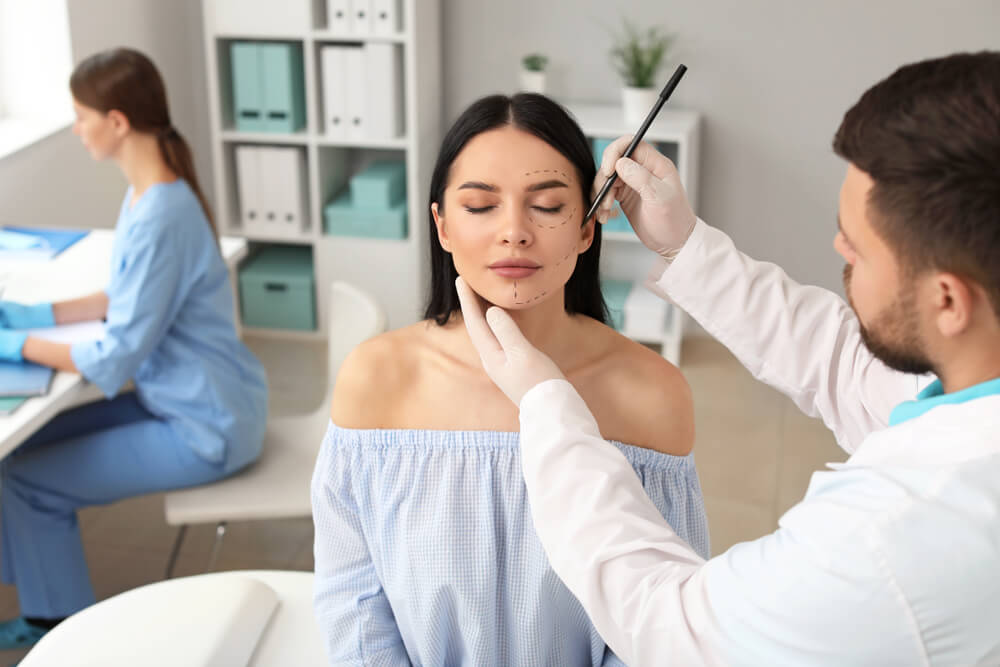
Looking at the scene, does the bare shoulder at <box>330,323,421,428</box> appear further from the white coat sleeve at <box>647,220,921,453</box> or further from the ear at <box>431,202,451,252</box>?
the white coat sleeve at <box>647,220,921,453</box>

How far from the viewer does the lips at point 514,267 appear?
1.21 metres

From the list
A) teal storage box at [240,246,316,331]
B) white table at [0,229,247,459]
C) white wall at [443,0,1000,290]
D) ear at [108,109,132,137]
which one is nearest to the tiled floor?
teal storage box at [240,246,316,331]

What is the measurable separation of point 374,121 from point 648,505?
276 centimetres

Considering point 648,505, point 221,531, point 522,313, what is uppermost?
point 522,313

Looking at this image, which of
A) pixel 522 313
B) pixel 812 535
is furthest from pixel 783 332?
pixel 812 535

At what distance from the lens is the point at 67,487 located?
213cm

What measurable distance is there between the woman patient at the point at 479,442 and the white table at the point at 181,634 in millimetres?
140

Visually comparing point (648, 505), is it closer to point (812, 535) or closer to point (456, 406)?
point (812, 535)

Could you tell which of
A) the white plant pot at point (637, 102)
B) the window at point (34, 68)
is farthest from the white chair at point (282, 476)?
the white plant pot at point (637, 102)

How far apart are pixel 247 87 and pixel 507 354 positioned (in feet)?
9.14

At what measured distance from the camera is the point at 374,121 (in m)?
3.58

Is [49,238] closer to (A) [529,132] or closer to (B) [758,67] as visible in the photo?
(A) [529,132]

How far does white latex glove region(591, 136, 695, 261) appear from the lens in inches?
49.6

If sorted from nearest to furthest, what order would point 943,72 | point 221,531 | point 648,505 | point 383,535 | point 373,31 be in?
point 943,72, point 648,505, point 383,535, point 221,531, point 373,31
